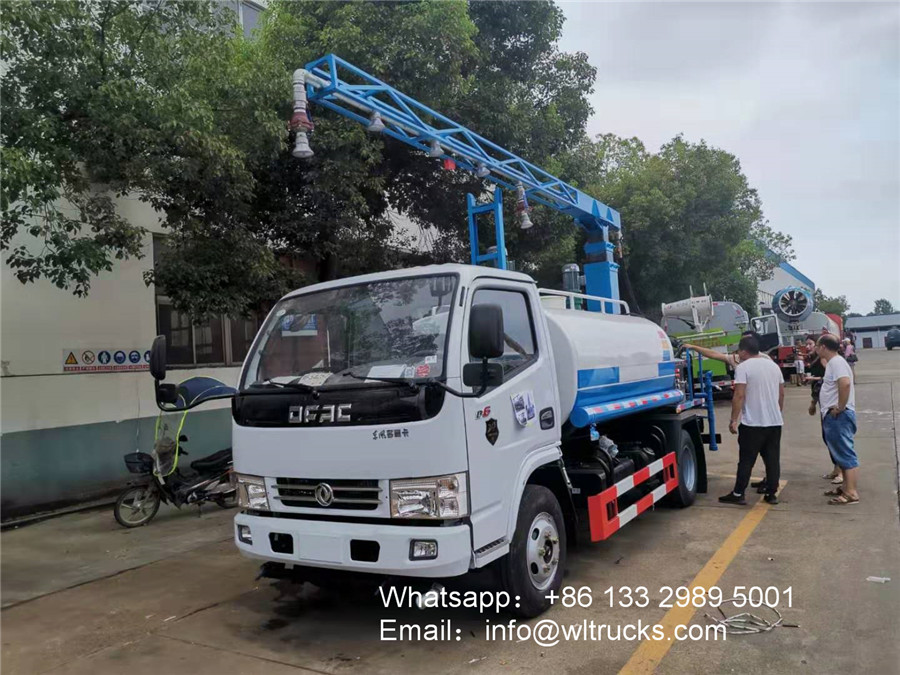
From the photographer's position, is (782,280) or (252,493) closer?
(252,493)

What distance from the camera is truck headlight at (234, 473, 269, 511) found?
4.30 m

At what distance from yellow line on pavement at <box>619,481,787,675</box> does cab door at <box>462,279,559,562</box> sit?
99cm

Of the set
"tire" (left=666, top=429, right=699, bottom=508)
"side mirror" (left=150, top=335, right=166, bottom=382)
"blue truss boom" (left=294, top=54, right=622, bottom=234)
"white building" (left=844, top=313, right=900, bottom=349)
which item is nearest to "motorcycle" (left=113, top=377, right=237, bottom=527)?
"side mirror" (left=150, top=335, right=166, bottom=382)

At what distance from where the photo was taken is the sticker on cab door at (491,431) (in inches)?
159

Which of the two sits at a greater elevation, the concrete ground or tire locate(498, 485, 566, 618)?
tire locate(498, 485, 566, 618)

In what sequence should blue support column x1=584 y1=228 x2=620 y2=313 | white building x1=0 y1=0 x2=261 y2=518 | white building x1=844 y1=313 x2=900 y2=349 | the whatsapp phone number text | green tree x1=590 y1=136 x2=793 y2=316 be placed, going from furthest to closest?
1. white building x1=844 y1=313 x2=900 y2=349
2. green tree x1=590 y1=136 x2=793 y2=316
3. blue support column x1=584 y1=228 x2=620 y2=313
4. white building x1=0 y1=0 x2=261 y2=518
5. the whatsapp phone number text

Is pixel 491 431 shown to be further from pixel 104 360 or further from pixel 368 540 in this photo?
pixel 104 360

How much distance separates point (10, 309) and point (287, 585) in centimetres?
522

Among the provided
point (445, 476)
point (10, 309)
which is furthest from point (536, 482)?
point (10, 309)

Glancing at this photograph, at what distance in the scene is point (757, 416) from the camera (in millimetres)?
7074

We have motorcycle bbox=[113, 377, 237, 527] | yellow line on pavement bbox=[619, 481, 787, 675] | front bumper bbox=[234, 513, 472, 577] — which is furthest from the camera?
motorcycle bbox=[113, 377, 237, 527]

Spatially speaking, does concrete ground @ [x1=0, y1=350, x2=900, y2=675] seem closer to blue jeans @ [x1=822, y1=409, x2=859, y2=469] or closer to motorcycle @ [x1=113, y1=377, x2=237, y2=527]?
motorcycle @ [x1=113, y1=377, x2=237, y2=527]

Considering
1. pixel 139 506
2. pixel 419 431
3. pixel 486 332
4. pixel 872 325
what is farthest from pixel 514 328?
pixel 872 325

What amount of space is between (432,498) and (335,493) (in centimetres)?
62
